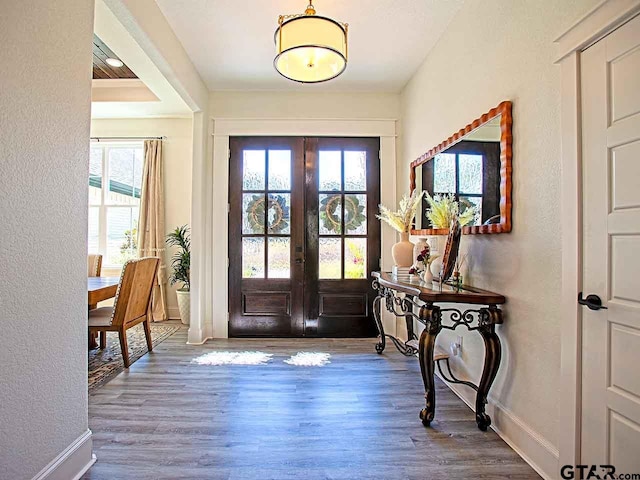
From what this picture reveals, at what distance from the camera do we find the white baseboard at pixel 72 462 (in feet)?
5.10

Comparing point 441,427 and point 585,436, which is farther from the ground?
point 585,436

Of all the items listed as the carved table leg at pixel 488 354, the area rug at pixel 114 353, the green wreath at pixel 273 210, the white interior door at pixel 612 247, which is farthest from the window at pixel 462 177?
the area rug at pixel 114 353

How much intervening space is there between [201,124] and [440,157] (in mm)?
2645

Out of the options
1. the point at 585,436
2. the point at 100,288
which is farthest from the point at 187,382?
the point at 585,436

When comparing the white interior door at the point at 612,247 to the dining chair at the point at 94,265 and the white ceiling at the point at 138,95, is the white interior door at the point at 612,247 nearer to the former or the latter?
the white ceiling at the point at 138,95

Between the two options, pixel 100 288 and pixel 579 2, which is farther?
pixel 100 288

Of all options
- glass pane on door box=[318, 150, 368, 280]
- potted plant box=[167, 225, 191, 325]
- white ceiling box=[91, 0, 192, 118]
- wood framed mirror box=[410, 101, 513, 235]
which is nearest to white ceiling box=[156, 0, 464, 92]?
white ceiling box=[91, 0, 192, 118]

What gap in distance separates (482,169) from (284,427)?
6.82 feet

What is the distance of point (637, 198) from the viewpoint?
133 centimetres

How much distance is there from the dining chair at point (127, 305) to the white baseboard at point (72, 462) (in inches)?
57.0

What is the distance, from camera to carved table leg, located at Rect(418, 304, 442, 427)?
2197 mm

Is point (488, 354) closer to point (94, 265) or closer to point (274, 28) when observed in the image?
point (274, 28)

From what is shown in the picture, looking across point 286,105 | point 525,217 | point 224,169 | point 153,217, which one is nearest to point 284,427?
point 525,217

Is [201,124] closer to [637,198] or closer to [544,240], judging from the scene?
[544,240]
